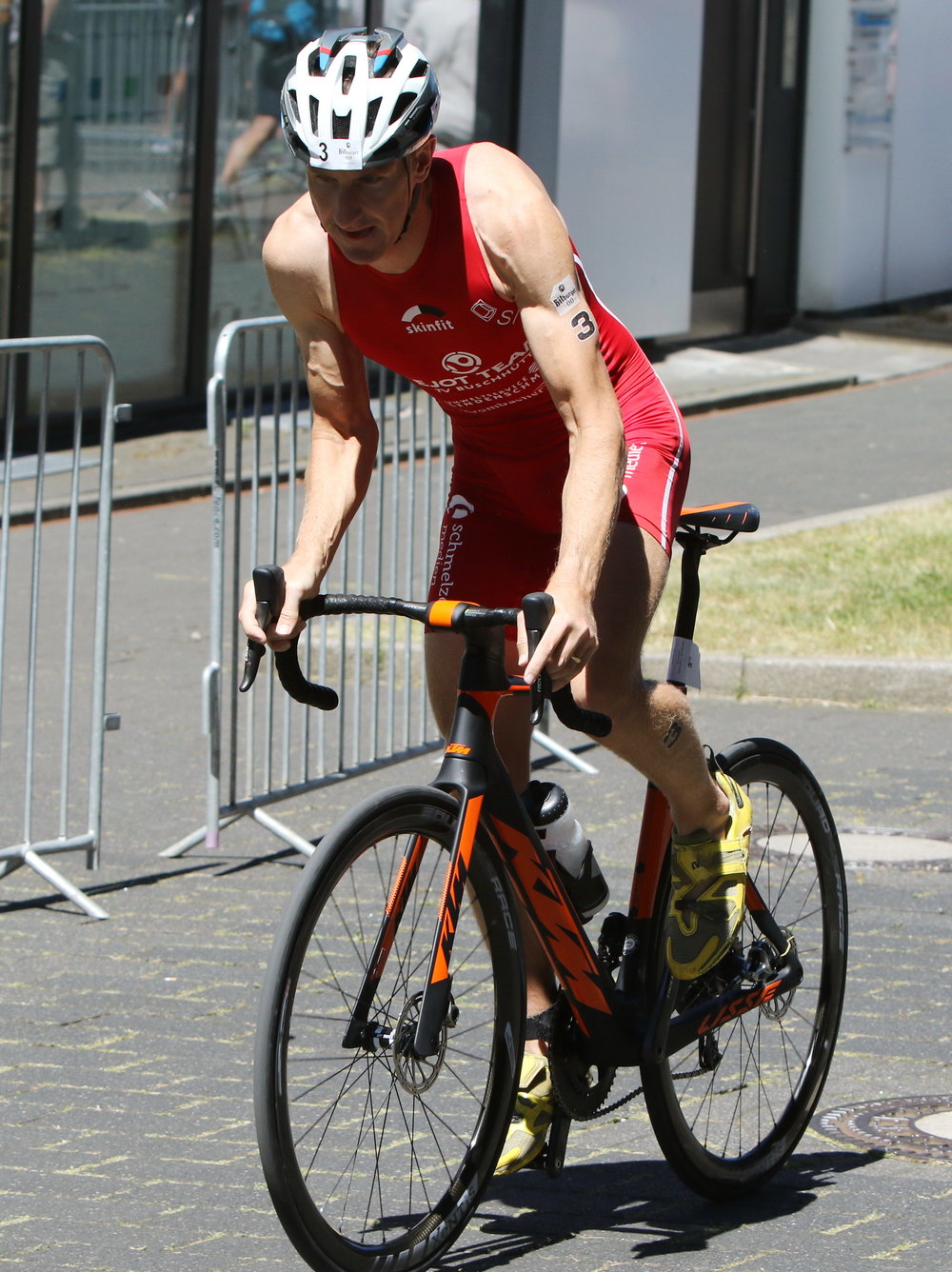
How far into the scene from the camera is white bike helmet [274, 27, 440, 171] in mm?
3459

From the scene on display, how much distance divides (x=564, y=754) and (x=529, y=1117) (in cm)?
388

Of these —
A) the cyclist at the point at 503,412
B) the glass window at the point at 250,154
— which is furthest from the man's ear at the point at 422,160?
the glass window at the point at 250,154

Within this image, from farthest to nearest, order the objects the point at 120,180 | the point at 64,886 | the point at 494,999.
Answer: the point at 120,180
the point at 64,886
the point at 494,999

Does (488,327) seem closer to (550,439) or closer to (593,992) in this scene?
(550,439)

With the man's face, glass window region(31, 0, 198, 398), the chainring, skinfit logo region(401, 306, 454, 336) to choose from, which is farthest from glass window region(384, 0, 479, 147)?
the chainring

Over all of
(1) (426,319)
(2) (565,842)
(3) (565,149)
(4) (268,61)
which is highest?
(4) (268,61)

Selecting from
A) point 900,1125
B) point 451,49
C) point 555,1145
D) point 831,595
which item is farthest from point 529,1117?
point 451,49

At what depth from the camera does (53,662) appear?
9.11 metres

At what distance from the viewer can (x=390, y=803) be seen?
132 inches

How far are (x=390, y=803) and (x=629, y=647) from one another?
23.4 inches

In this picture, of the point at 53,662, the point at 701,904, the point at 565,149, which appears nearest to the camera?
the point at 701,904

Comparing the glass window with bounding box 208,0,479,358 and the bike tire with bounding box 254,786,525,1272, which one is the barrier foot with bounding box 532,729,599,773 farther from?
the glass window with bounding box 208,0,479,358

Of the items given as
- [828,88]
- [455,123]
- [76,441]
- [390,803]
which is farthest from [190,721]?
[828,88]

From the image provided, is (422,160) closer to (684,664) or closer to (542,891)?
(684,664)
